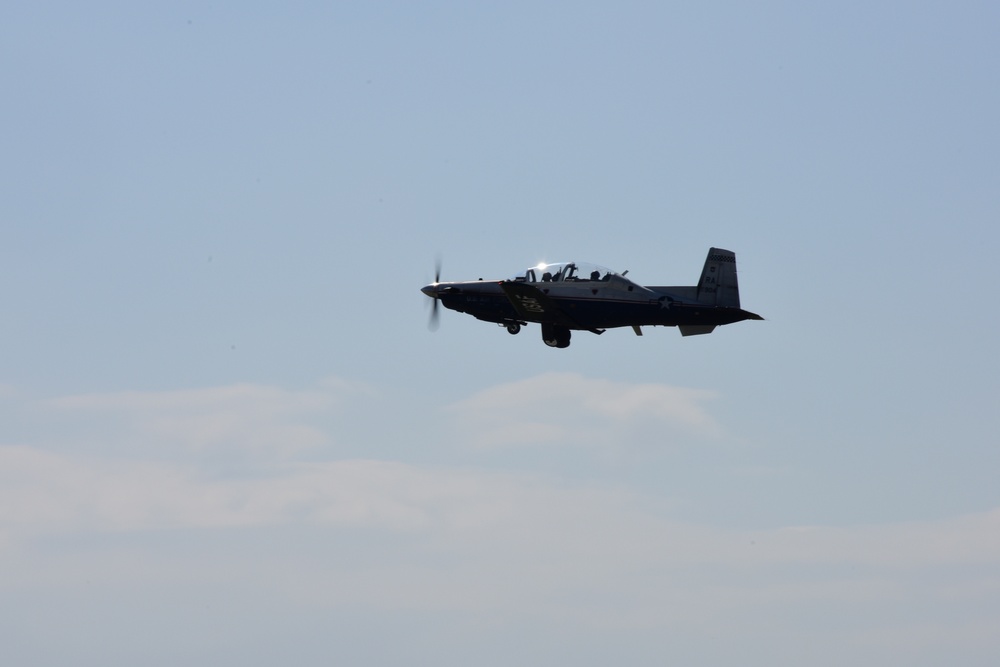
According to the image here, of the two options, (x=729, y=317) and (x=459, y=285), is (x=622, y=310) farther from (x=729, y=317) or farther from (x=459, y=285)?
(x=459, y=285)

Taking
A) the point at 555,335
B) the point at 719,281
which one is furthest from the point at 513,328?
the point at 719,281

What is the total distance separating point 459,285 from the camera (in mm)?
62406

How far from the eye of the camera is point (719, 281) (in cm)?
5547

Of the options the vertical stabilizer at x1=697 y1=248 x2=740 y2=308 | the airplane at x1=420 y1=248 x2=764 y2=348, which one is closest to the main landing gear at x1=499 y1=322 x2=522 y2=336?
the airplane at x1=420 y1=248 x2=764 y2=348

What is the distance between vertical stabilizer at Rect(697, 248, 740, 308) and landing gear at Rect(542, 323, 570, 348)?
6055 mm

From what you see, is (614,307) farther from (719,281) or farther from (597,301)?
(719,281)

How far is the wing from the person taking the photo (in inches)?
2291

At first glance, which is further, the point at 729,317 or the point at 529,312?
the point at 529,312

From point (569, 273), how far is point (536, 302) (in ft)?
5.37

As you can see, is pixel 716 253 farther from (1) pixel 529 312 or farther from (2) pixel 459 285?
(2) pixel 459 285

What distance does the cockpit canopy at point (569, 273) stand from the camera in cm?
5769

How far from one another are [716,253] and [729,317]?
93.3 inches

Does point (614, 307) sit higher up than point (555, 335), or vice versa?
point (614, 307)

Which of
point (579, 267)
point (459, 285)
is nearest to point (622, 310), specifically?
point (579, 267)
